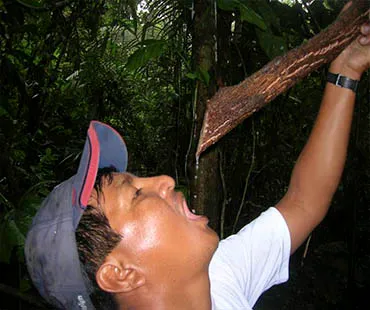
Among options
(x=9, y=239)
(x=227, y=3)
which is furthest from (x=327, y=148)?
(x=9, y=239)

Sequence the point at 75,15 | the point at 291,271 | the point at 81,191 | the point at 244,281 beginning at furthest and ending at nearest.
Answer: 1. the point at 291,271
2. the point at 75,15
3. the point at 244,281
4. the point at 81,191

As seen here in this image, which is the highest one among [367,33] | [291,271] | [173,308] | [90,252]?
[367,33]

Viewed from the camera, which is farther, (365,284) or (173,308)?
(365,284)

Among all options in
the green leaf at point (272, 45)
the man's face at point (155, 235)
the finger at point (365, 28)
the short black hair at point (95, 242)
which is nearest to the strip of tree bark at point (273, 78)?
the finger at point (365, 28)

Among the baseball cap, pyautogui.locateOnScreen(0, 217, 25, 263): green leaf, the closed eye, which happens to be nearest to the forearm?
the closed eye

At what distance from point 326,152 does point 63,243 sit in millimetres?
867

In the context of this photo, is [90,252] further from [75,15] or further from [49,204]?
[75,15]

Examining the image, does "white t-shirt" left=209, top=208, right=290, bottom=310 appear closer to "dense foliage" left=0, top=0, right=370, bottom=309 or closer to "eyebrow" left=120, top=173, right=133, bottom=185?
"eyebrow" left=120, top=173, right=133, bottom=185

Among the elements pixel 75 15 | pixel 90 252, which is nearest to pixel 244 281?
pixel 90 252

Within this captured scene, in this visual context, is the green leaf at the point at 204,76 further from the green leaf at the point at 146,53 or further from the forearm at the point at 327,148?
the forearm at the point at 327,148

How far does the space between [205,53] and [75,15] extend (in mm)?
1861

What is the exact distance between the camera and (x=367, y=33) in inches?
52.5

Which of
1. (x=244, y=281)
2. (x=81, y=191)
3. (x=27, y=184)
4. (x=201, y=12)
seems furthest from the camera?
(x=27, y=184)

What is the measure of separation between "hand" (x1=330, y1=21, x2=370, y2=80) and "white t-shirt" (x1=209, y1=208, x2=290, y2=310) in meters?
0.51
